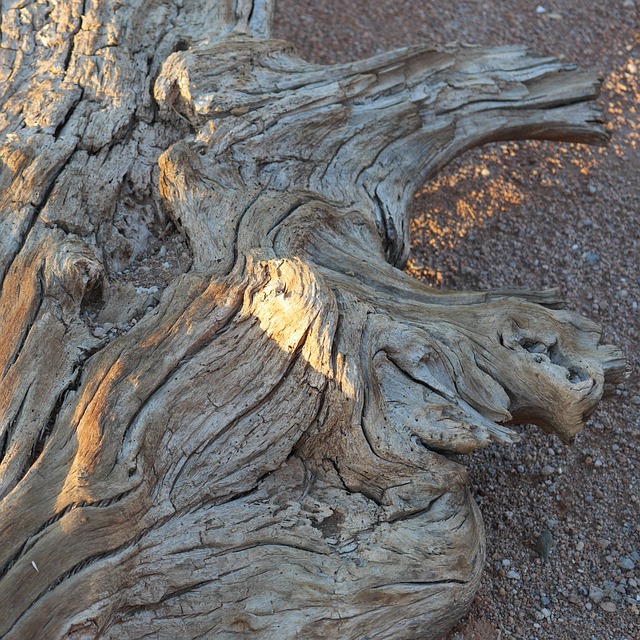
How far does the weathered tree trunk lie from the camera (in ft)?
6.97

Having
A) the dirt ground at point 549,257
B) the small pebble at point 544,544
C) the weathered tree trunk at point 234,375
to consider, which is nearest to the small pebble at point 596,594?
the dirt ground at point 549,257

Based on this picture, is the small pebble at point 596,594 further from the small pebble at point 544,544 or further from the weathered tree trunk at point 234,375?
the weathered tree trunk at point 234,375

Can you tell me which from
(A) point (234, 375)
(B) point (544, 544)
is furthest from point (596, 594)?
(A) point (234, 375)

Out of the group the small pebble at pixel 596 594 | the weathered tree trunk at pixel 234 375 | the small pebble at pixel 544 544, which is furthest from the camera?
the small pebble at pixel 544 544

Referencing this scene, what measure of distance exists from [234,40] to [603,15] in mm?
3704

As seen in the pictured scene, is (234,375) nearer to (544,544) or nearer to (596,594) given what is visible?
(544,544)

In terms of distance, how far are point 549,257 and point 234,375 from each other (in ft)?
8.57

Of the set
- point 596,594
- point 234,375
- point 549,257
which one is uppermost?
point 234,375

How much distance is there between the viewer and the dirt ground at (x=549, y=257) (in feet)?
9.14

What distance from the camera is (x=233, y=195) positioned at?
2.85 meters

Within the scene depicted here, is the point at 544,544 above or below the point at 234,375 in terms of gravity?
below

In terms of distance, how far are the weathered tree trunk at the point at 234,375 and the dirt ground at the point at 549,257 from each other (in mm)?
572

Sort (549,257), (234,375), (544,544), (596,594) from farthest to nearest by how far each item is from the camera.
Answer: (549,257) < (544,544) < (596,594) < (234,375)

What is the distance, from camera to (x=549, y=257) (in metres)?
4.25
